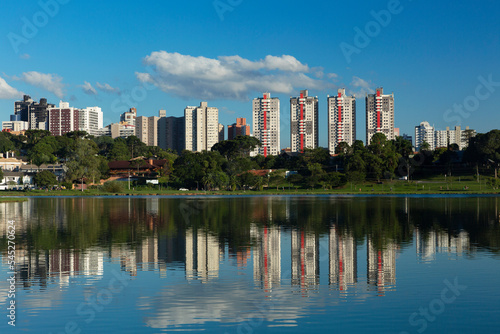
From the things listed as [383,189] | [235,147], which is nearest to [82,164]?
[235,147]

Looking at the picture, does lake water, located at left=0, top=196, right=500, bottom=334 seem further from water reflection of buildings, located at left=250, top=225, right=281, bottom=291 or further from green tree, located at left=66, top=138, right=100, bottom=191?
green tree, located at left=66, top=138, right=100, bottom=191

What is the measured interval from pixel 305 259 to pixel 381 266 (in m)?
3.47

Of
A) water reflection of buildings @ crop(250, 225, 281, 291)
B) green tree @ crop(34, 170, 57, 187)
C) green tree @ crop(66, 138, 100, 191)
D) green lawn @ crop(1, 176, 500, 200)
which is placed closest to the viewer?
water reflection of buildings @ crop(250, 225, 281, 291)

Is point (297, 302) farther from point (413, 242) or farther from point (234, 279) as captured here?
point (413, 242)

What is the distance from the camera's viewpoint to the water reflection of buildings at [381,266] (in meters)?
17.9

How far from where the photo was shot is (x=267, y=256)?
938 inches

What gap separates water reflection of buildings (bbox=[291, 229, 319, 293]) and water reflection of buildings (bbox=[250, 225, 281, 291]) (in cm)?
71

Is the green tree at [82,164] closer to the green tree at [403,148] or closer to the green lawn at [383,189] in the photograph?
the green lawn at [383,189]

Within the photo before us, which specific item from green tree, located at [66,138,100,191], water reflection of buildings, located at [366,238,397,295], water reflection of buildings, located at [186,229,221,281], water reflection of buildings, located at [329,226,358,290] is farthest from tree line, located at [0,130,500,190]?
water reflection of buildings, located at [366,238,397,295]

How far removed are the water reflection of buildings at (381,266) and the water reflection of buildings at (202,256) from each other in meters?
5.87

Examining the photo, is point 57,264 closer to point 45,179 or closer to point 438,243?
point 438,243

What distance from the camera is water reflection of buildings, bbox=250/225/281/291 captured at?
61.1 ft

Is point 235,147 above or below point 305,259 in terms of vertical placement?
above

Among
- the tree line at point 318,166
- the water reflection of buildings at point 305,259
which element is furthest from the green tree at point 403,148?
the water reflection of buildings at point 305,259
